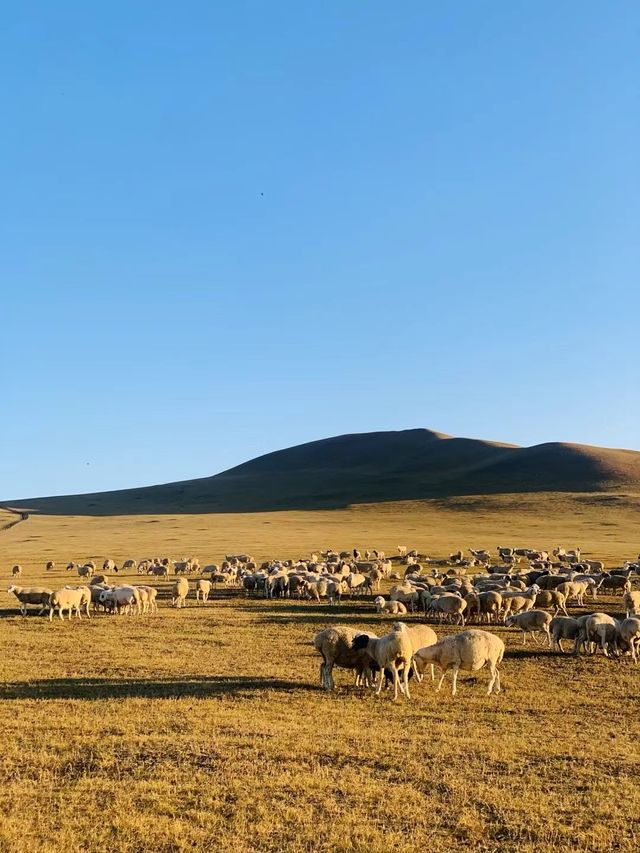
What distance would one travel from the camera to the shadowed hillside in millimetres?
127062

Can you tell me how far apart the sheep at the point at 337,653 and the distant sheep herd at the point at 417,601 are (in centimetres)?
2

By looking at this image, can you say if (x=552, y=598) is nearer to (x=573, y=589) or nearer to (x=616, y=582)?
(x=573, y=589)

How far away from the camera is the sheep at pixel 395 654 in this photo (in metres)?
15.8

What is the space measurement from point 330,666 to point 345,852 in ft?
27.6

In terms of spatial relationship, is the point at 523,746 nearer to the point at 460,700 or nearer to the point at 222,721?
the point at 460,700

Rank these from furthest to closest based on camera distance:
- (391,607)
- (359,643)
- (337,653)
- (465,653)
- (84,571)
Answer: (84,571) → (391,607) → (359,643) → (337,653) → (465,653)

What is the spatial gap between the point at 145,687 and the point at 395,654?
5.77 m

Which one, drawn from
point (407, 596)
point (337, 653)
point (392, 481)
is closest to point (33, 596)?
point (407, 596)

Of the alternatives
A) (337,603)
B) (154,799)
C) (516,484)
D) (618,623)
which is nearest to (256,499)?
(516,484)

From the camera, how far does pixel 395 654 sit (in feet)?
51.8

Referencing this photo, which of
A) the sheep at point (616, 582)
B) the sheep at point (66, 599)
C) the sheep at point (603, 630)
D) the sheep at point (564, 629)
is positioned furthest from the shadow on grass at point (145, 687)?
the sheep at point (616, 582)

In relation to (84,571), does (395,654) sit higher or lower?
higher

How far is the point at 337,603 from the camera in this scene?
33.5 metres

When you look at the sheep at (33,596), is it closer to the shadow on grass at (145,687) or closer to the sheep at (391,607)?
the shadow on grass at (145,687)
